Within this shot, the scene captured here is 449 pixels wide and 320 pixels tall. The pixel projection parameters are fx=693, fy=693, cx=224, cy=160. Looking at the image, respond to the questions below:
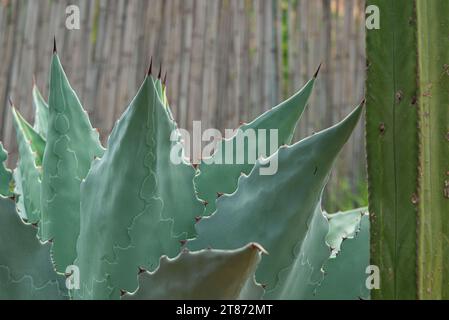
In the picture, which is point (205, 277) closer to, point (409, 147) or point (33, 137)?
point (409, 147)

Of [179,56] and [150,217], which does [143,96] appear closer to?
[150,217]

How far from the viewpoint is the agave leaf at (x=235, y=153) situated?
401 millimetres

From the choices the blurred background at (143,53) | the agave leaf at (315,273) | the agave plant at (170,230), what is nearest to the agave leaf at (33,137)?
the agave plant at (170,230)

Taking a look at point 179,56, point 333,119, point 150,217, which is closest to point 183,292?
point 150,217

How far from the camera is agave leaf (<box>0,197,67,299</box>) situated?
328 mm

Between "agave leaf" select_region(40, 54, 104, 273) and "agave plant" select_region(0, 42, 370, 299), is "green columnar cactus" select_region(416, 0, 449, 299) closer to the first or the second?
"agave plant" select_region(0, 42, 370, 299)

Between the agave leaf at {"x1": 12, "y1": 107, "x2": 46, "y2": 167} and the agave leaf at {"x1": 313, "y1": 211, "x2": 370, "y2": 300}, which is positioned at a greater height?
the agave leaf at {"x1": 12, "y1": 107, "x2": 46, "y2": 167}

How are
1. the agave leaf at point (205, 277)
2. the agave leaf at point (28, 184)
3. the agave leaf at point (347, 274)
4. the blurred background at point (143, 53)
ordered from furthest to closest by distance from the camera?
the blurred background at point (143, 53) → the agave leaf at point (28, 184) → the agave leaf at point (347, 274) → the agave leaf at point (205, 277)

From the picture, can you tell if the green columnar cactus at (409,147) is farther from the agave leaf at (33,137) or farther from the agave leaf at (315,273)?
the agave leaf at (33,137)

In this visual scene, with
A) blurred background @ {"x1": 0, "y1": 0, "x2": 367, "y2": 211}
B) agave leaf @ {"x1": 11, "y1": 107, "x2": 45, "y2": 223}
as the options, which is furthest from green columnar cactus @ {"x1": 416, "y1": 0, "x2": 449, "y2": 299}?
blurred background @ {"x1": 0, "y1": 0, "x2": 367, "y2": 211}

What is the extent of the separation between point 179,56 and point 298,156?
171 cm

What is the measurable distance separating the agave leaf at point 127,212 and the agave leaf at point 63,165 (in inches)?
2.4

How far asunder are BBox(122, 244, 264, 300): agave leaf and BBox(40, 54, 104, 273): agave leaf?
0.14m

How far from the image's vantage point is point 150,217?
33 cm
